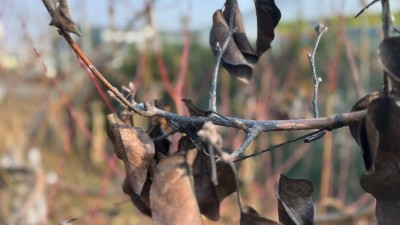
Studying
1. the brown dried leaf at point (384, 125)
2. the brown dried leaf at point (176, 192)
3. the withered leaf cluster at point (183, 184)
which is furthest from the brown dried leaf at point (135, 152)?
the brown dried leaf at point (384, 125)

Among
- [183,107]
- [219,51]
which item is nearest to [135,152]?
[219,51]

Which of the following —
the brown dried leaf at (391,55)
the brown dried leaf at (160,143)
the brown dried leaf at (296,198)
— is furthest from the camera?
the brown dried leaf at (160,143)

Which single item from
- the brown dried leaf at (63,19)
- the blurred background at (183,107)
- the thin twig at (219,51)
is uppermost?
the brown dried leaf at (63,19)

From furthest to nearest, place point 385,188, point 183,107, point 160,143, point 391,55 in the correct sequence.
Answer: point 183,107, point 160,143, point 385,188, point 391,55

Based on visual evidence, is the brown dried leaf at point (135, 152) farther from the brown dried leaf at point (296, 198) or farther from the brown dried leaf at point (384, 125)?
the brown dried leaf at point (384, 125)

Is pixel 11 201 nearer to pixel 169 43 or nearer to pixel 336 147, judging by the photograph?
pixel 336 147

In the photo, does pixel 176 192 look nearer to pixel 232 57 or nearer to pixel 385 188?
pixel 385 188
